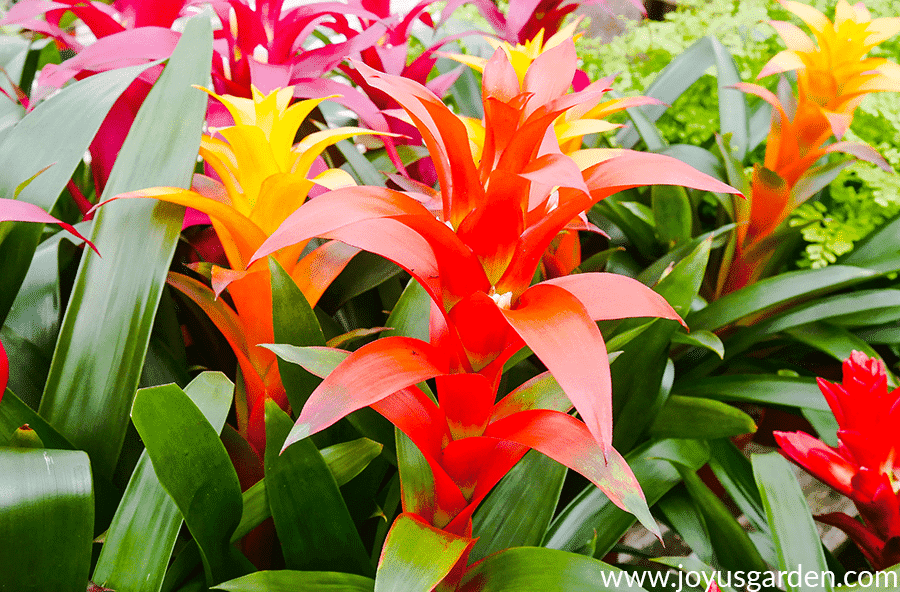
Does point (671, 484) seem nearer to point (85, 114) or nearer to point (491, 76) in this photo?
point (491, 76)

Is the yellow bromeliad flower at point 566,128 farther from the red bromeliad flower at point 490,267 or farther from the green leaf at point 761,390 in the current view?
the green leaf at point 761,390

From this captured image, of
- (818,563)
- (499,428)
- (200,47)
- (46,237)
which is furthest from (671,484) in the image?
(46,237)

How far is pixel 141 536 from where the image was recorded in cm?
46

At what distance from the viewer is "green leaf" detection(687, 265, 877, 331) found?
85 cm

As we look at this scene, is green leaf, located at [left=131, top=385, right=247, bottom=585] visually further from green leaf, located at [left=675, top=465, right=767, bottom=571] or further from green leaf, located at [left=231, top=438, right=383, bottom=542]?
green leaf, located at [left=675, top=465, right=767, bottom=571]

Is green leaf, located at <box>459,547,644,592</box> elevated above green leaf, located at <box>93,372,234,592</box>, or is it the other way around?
green leaf, located at <box>93,372,234,592</box>

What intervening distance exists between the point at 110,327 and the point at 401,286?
37cm

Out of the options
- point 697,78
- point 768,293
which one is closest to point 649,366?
point 768,293

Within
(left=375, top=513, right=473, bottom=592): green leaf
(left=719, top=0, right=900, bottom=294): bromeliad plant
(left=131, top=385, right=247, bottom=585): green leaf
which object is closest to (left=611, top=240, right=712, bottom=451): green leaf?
(left=719, top=0, right=900, bottom=294): bromeliad plant

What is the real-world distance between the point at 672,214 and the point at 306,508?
2.55ft

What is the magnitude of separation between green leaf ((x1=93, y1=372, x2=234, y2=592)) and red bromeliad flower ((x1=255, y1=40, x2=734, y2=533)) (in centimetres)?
22

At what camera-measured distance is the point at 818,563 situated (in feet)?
1.85

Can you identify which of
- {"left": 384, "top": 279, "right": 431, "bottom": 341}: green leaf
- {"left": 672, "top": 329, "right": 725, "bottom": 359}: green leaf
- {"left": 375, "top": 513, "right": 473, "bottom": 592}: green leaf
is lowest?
{"left": 672, "top": 329, "right": 725, "bottom": 359}: green leaf

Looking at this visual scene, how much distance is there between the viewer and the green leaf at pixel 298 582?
44 cm
